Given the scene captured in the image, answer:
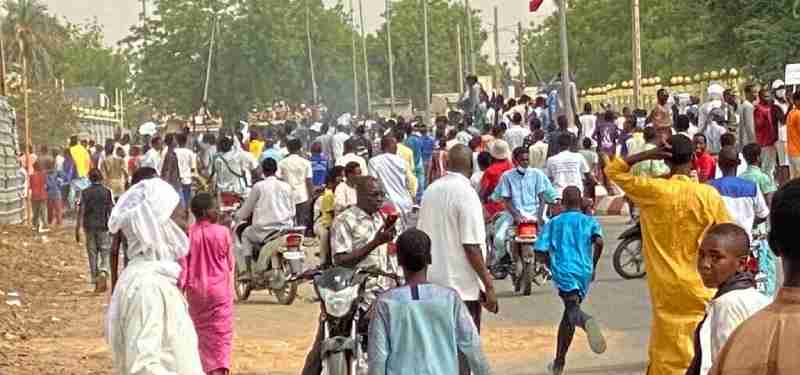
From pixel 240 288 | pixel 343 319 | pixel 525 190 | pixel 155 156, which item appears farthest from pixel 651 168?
pixel 155 156

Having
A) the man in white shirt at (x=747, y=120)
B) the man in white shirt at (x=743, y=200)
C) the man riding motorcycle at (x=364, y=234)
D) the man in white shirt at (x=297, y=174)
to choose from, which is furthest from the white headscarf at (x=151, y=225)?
the man in white shirt at (x=747, y=120)

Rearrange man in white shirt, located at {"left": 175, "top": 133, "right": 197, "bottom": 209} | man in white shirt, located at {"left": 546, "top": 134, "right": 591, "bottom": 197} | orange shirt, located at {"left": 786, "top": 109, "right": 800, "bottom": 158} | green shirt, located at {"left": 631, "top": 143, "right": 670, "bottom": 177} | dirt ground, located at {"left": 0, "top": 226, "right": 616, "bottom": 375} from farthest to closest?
1. man in white shirt, located at {"left": 175, "top": 133, "right": 197, "bottom": 209}
2. orange shirt, located at {"left": 786, "top": 109, "right": 800, "bottom": 158}
3. man in white shirt, located at {"left": 546, "top": 134, "right": 591, "bottom": 197}
4. green shirt, located at {"left": 631, "top": 143, "right": 670, "bottom": 177}
5. dirt ground, located at {"left": 0, "top": 226, "right": 616, "bottom": 375}

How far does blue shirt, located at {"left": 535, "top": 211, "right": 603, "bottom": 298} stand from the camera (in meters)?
12.7

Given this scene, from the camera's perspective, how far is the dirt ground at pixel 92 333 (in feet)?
48.3

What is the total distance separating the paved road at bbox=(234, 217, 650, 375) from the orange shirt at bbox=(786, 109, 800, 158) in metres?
3.44

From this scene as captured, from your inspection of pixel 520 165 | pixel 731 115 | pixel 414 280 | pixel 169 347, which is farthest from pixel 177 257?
pixel 731 115

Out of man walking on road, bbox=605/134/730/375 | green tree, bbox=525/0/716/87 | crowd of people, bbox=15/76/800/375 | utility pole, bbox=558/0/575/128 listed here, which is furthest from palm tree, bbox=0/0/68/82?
man walking on road, bbox=605/134/730/375

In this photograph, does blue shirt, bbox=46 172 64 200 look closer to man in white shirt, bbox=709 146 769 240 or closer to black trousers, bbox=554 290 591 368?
black trousers, bbox=554 290 591 368

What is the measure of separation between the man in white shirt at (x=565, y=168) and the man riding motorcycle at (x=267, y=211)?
316cm

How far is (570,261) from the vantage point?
41.7ft

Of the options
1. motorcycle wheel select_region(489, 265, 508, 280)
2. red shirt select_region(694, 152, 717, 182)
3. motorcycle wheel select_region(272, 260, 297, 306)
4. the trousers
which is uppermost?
red shirt select_region(694, 152, 717, 182)

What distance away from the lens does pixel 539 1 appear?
39.2 meters

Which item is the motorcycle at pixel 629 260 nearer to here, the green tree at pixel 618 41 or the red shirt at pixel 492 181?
the red shirt at pixel 492 181

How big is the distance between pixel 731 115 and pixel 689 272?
2395 centimetres
